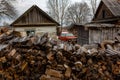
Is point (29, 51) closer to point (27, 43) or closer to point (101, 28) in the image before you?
point (27, 43)

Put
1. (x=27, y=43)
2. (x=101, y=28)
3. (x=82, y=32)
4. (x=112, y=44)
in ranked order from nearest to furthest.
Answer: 1. (x=27, y=43)
2. (x=112, y=44)
3. (x=101, y=28)
4. (x=82, y=32)

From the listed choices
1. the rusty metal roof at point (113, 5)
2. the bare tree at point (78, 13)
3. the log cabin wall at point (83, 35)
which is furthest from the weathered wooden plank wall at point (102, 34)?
the bare tree at point (78, 13)

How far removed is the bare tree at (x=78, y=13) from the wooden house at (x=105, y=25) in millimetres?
28061

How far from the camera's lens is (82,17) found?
177 ft

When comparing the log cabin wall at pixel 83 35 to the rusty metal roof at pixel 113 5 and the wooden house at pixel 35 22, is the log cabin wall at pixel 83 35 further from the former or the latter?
the rusty metal roof at pixel 113 5

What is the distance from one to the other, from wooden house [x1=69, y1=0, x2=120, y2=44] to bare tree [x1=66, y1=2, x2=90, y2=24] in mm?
28061

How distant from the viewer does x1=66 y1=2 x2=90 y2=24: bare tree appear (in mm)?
52000

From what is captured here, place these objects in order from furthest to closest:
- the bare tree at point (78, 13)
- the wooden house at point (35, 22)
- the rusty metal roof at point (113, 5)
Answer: the bare tree at point (78, 13) → the wooden house at point (35, 22) → the rusty metal roof at point (113, 5)

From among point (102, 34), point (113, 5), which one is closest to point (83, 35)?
point (102, 34)

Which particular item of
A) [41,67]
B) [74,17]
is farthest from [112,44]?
[74,17]

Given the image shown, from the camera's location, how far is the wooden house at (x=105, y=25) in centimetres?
1620

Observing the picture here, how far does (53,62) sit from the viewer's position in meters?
6.99

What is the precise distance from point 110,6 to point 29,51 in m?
14.8

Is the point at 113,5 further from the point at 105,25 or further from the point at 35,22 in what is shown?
the point at 35,22
